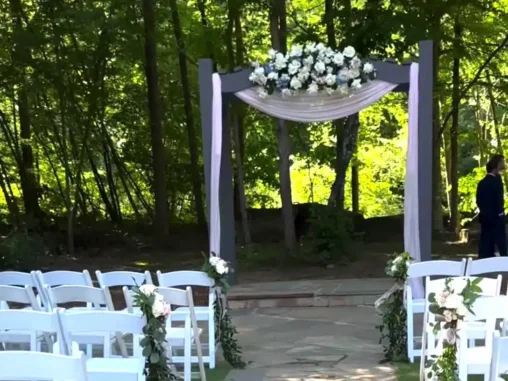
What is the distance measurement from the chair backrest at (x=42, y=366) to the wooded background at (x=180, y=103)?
338 inches

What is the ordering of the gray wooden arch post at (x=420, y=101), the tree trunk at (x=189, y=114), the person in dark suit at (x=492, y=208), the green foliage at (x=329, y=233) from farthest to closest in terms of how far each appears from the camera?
1. the tree trunk at (x=189, y=114)
2. the green foliage at (x=329, y=233)
3. the person in dark suit at (x=492, y=208)
4. the gray wooden arch post at (x=420, y=101)

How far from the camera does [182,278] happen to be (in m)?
5.55

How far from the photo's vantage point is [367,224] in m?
15.1

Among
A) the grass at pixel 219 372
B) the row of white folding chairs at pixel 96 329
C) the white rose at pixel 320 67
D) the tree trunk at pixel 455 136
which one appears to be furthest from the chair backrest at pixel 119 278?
the tree trunk at pixel 455 136

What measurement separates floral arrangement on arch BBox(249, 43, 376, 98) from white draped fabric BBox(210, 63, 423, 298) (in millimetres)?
121

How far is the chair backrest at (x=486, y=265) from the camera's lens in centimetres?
551

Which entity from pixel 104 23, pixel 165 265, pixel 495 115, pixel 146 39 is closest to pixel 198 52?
pixel 146 39

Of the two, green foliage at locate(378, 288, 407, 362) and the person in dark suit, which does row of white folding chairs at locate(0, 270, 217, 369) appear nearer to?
green foliage at locate(378, 288, 407, 362)

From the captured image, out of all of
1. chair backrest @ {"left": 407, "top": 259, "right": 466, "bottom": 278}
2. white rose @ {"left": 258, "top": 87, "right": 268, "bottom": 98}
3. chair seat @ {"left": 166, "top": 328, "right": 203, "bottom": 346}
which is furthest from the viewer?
white rose @ {"left": 258, "top": 87, "right": 268, "bottom": 98}

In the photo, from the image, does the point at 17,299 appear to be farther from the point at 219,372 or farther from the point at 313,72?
the point at 313,72

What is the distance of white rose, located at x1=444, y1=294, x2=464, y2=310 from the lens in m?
3.76

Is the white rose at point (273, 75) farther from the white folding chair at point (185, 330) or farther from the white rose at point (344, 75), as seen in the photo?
the white folding chair at point (185, 330)

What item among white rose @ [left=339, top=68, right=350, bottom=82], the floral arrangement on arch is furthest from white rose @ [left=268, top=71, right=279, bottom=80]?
white rose @ [left=339, top=68, right=350, bottom=82]

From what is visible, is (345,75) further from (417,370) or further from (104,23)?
(104,23)
